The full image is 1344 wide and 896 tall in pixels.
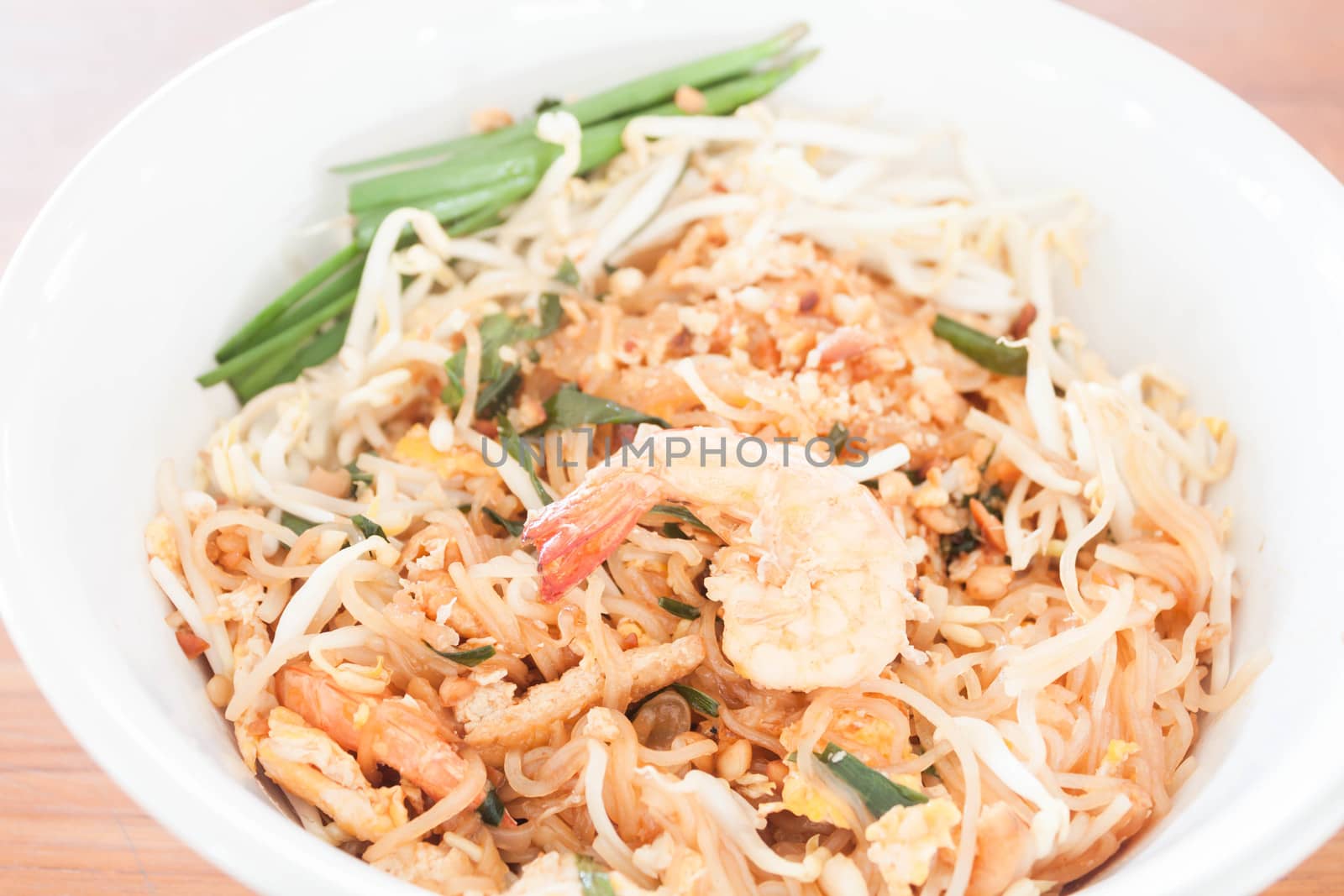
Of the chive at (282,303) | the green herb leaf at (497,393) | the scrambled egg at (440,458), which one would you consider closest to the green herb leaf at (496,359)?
the green herb leaf at (497,393)

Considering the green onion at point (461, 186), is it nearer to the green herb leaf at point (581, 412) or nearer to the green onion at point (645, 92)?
the green onion at point (645, 92)

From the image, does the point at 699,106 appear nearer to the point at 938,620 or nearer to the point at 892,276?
the point at 892,276

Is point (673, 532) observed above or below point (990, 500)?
above

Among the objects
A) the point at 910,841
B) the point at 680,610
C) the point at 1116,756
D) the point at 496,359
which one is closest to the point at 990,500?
the point at 1116,756

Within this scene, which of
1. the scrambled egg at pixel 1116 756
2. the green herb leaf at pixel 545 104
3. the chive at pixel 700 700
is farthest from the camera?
the green herb leaf at pixel 545 104

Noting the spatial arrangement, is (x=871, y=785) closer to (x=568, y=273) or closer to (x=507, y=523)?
(x=507, y=523)

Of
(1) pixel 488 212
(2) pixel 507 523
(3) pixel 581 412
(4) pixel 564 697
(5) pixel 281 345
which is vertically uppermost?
(1) pixel 488 212
